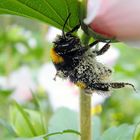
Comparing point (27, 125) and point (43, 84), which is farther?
point (43, 84)

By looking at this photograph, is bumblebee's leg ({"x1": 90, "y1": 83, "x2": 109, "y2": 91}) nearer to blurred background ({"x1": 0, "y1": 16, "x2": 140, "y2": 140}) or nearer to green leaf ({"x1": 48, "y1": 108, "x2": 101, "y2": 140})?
green leaf ({"x1": 48, "y1": 108, "x2": 101, "y2": 140})

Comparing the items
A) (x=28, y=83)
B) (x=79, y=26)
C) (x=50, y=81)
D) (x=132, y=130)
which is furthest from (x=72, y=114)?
(x=28, y=83)

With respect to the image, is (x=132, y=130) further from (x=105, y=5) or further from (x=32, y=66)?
(x=32, y=66)

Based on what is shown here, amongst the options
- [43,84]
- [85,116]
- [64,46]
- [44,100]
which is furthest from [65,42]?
[44,100]

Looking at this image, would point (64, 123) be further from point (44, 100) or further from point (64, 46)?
point (44, 100)

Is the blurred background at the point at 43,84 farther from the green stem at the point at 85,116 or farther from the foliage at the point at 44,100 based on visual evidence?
the green stem at the point at 85,116

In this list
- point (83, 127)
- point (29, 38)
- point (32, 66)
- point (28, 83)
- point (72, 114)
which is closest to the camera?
point (83, 127)
